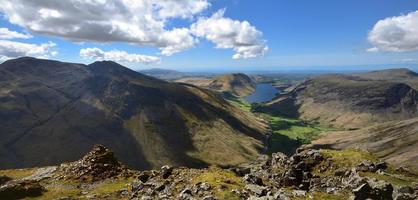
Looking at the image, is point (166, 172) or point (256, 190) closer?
point (256, 190)

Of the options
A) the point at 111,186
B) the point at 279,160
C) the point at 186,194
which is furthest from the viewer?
the point at 279,160

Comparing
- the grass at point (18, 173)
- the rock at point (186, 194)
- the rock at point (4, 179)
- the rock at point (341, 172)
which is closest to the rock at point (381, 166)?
the rock at point (341, 172)

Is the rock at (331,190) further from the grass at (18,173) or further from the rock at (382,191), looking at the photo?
the grass at (18,173)

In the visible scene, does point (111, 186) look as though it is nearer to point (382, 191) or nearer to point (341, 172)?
point (341, 172)

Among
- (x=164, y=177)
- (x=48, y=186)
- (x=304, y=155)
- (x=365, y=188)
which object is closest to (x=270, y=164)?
(x=304, y=155)

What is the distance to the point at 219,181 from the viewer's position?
190ft

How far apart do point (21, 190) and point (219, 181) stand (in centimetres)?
3509

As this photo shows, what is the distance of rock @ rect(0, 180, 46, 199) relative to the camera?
217 ft

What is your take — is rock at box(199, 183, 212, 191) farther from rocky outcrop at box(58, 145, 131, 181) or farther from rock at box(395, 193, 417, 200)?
rocky outcrop at box(58, 145, 131, 181)

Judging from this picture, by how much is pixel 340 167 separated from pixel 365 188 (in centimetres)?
4004

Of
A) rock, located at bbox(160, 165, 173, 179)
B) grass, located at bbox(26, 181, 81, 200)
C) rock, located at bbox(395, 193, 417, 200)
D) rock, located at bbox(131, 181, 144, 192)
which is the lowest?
grass, located at bbox(26, 181, 81, 200)

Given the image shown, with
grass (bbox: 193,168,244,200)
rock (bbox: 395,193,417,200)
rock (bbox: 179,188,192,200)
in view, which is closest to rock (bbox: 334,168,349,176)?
grass (bbox: 193,168,244,200)

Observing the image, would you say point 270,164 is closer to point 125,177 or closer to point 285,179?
point 285,179

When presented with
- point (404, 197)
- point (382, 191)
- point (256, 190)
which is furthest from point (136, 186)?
point (404, 197)
